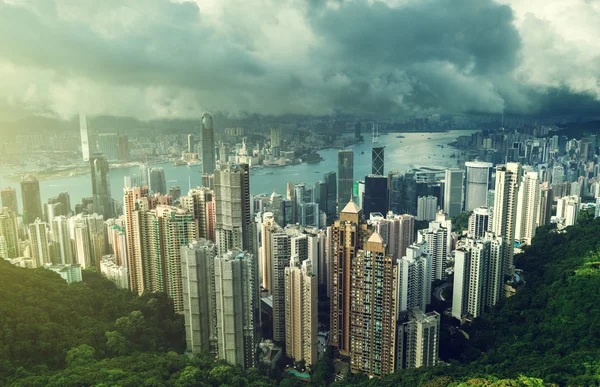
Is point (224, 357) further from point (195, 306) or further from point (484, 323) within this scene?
point (484, 323)

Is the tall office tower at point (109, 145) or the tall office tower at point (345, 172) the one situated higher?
the tall office tower at point (109, 145)

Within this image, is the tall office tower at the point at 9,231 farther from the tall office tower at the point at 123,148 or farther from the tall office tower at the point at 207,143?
the tall office tower at the point at 207,143

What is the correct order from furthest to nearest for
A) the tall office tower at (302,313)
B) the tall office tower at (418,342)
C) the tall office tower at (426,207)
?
1. the tall office tower at (426,207)
2. the tall office tower at (302,313)
3. the tall office tower at (418,342)

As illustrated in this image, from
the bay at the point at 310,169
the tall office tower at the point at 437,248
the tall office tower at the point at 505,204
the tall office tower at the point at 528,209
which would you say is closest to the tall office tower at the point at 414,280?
the tall office tower at the point at 437,248

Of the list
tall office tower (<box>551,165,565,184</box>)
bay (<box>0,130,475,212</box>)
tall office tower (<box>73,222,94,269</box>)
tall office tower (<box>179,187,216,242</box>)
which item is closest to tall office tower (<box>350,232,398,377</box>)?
tall office tower (<box>179,187,216,242</box>)

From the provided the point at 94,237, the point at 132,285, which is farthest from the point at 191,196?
the point at 94,237

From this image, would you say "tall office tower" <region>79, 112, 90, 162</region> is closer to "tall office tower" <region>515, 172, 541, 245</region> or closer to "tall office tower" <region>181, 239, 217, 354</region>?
"tall office tower" <region>181, 239, 217, 354</region>
